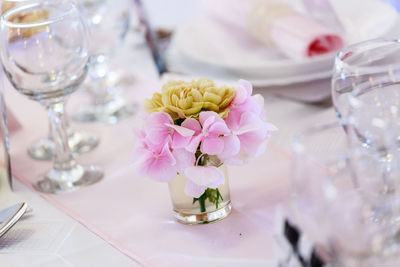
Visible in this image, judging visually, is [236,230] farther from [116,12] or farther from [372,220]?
[116,12]

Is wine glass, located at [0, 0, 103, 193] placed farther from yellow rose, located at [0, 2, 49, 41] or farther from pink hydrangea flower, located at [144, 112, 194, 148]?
pink hydrangea flower, located at [144, 112, 194, 148]

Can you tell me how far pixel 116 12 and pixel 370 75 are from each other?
1.99ft

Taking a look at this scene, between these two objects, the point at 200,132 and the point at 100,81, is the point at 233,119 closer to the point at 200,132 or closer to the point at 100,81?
the point at 200,132

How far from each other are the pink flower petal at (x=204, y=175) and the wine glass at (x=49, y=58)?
224 millimetres

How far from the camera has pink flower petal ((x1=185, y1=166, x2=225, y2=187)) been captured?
2.08 ft

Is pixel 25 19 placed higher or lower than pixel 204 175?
higher

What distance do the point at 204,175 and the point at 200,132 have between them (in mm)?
39

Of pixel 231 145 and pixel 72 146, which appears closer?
pixel 231 145

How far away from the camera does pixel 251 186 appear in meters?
0.75

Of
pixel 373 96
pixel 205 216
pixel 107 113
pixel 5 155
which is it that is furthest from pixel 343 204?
pixel 107 113

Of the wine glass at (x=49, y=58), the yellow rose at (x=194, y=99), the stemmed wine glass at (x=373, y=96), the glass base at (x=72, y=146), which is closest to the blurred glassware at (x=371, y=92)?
the stemmed wine glass at (x=373, y=96)

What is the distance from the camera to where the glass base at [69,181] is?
2.66 feet

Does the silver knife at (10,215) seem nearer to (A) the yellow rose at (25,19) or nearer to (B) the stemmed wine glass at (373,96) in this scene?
(A) the yellow rose at (25,19)

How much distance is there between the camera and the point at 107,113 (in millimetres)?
1038
